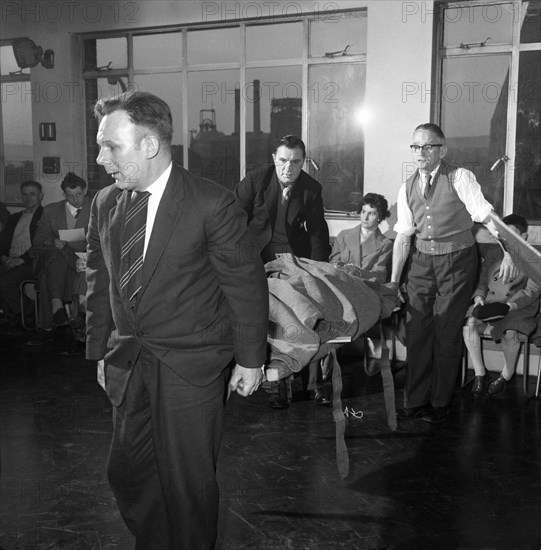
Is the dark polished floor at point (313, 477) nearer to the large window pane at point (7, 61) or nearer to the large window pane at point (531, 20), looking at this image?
the large window pane at point (531, 20)

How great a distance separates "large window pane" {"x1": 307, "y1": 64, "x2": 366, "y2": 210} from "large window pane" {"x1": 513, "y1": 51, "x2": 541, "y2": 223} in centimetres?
122

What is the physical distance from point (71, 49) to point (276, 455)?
494cm

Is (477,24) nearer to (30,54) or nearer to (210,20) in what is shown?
(210,20)

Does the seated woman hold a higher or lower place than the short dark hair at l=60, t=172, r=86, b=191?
lower

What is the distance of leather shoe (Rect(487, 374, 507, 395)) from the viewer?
4859mm

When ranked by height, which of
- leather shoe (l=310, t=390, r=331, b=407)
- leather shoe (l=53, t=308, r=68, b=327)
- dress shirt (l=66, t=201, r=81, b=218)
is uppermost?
dress shirt (l=66, t=201, r=81, b=218)

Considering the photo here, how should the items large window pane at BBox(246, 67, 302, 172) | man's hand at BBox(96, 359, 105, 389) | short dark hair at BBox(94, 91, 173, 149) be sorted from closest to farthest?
short dark hair at BBox(94, 91, 173, 149)
man's hand at BBox(96, 359, 105, 389)
large window pane at BBox(246, 67, 302, 172)

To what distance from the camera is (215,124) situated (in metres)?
6.74

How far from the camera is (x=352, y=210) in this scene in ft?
20.1

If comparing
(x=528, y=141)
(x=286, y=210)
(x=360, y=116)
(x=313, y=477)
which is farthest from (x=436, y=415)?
(x=360, y=116)

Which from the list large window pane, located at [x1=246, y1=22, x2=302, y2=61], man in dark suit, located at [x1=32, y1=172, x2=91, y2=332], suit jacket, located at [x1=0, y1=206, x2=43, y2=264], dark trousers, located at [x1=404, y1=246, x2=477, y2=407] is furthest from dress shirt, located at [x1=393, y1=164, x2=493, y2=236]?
suit jacket, located at [x1=0, y1=206, x2=43, y2=264]

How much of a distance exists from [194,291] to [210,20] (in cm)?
471

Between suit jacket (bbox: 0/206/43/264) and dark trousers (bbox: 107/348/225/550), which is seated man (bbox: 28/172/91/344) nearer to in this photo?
suit jacket (bbox: 0/206/43/264)

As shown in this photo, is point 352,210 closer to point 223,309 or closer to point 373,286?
point 373,286
